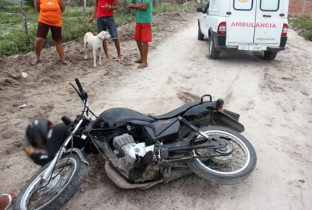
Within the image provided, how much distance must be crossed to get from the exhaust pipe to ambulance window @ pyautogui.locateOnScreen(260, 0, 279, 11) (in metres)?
6.11

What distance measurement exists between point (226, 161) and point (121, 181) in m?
1.07

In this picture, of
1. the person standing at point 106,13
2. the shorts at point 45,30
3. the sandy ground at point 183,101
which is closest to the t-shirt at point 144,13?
the person standing at point 106,13

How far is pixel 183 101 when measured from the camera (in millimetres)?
5637

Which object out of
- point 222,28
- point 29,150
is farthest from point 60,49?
point 29,150

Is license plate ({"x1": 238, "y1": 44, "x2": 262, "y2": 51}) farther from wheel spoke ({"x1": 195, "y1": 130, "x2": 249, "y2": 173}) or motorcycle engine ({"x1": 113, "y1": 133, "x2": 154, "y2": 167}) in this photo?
motorcycle engine ({"x1": 113, "y1": 133, "x2": 154, "y2": 167})

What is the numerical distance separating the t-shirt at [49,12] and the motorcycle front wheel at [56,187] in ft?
15.4

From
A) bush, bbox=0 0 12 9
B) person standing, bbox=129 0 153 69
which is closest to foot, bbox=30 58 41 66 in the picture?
person standing, bbox=129 0 153 69

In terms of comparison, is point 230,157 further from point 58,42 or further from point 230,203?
point 58,42

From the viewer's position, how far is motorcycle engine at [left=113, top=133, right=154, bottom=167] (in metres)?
2.91

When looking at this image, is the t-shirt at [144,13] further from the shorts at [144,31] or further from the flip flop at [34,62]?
the flip flop at [34,62]

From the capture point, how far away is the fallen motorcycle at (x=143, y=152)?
2.83m

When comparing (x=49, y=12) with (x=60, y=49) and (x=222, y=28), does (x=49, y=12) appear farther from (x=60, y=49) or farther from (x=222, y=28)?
(x=222, y=28)

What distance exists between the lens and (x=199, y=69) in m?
7.61

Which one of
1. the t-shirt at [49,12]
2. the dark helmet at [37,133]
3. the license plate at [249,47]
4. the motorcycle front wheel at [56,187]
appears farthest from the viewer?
the license plate at [249,47]
